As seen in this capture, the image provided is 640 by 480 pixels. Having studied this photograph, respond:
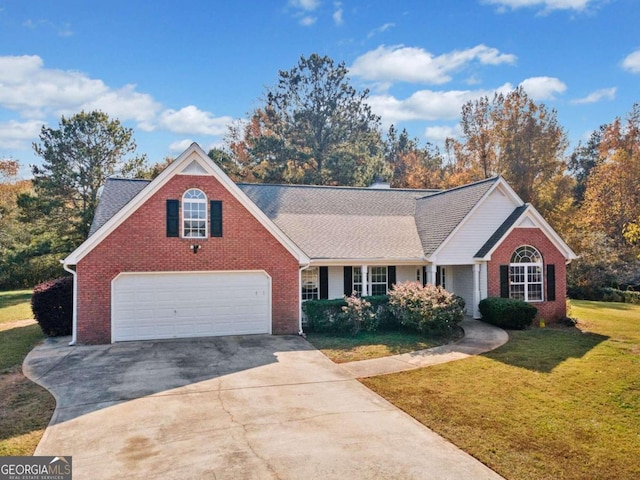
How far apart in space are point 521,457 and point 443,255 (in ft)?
39.6

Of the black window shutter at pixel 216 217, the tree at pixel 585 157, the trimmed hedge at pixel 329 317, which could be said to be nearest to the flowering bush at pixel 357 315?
the trimmed hedge at pixel 329 317

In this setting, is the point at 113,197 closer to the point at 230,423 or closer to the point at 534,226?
the point at 230,423

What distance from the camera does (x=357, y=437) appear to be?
22.7ft

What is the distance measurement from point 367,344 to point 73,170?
2640cm

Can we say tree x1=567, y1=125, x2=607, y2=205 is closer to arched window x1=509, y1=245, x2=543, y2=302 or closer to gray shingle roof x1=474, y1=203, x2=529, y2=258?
gray shingle roof x1=474, y1=203, x2=529, y2=258

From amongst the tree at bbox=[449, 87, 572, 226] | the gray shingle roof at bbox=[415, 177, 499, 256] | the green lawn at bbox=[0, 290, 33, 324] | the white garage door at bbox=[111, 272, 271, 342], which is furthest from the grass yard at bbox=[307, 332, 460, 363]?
the tree at bbox=[449, 87, 572, 226]

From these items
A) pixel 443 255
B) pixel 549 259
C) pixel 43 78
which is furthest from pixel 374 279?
pixel 43 78

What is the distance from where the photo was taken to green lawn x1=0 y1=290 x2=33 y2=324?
65.8ft

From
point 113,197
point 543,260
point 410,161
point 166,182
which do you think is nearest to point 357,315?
point 166,182

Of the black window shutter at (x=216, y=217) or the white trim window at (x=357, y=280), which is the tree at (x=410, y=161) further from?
the black window shutter at (x=216, y=217)

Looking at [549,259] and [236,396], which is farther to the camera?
[549,259]

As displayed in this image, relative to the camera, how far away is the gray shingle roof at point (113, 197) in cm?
1582

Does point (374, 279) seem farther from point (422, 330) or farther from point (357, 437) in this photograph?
point (357, 437)

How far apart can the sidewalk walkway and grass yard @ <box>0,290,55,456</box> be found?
652 cm
